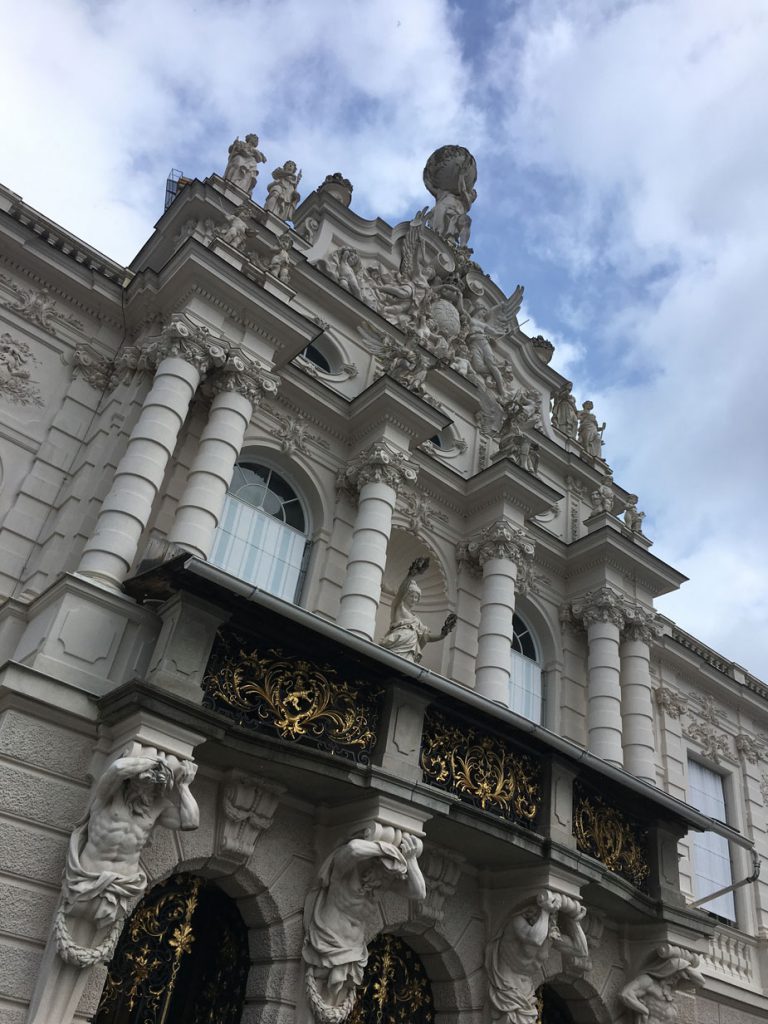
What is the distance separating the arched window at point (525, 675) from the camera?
1884cm

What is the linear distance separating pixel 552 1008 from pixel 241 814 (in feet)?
22.1

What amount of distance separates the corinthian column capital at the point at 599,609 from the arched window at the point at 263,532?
22.8ft

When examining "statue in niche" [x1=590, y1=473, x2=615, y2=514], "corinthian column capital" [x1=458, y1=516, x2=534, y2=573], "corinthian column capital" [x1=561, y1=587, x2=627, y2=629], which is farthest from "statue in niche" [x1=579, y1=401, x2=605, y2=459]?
"corinthian column capital" [x1=458, y1=516, x2=534, y2=573]

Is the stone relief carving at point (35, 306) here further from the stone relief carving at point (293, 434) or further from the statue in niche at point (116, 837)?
the statue in niche at point (116, 837)

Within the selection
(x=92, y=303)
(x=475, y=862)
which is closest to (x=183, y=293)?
(x=92, y=303)

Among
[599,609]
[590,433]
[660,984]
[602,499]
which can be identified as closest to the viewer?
[660,984]

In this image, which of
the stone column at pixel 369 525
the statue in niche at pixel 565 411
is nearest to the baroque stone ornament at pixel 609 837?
the stone column at pixel 369 525

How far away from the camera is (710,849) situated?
21.5 meters

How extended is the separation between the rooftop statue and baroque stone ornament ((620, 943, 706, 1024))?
18.4 meters

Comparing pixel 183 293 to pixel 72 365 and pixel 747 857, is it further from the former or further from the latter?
pixel 747 857

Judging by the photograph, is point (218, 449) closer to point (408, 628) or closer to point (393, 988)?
point (408, 628)

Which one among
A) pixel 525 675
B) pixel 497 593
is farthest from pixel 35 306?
pixel 525 675

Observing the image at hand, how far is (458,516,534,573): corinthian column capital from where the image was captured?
59.5ft

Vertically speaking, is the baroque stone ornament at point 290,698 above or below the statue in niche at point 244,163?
below
